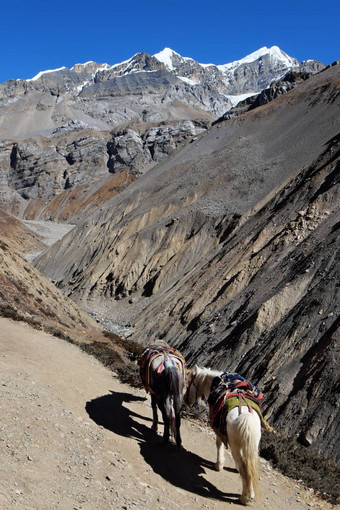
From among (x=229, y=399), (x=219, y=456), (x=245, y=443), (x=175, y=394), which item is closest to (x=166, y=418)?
(x=175, y=394)

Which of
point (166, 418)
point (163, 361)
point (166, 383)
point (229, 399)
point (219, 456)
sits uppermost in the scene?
point (229, 399)

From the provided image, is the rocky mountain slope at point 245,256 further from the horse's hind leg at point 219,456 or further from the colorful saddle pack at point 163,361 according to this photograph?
the colorful saddle pack at point 163,361

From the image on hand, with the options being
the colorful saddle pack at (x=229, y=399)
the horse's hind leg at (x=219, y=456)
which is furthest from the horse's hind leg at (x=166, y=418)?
the horse's hind leg at (x=219, y=456)

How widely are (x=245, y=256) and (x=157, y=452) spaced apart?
21.2 meters

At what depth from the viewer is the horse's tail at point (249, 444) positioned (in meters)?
6.87

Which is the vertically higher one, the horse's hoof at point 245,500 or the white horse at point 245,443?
the white horse at point 245,443

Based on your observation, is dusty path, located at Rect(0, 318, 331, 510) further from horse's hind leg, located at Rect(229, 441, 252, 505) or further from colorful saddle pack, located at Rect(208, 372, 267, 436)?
colorful saddle pack, located at Rect(208, 372, 267, 436)

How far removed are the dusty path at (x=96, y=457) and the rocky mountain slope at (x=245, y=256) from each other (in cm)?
461

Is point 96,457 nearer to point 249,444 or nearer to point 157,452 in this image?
point 157,452

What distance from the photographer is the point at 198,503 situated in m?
7.02

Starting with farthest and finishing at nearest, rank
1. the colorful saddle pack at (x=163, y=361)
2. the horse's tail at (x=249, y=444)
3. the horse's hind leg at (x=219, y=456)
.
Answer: the colorful saddle pack at (x=163, y=361)
the horse's hind leg at (x=219, y=456)
the horse's tail at (x=249, y=444)

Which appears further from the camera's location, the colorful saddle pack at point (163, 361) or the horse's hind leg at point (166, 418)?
the colorful saddle pack at point (163, 361)

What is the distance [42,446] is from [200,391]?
10.9 ft

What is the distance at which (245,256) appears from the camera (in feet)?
94.3
